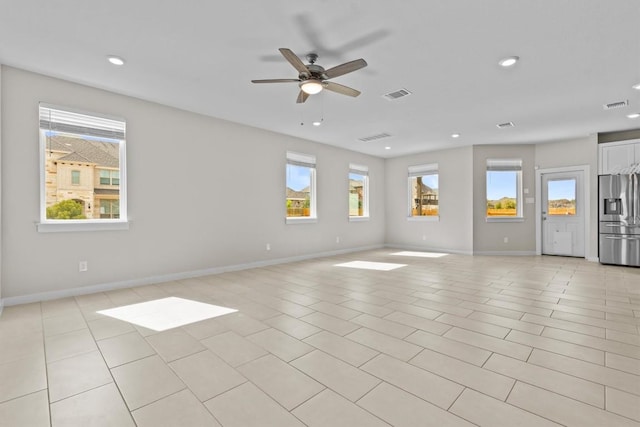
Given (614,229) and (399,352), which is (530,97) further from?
(399,352)

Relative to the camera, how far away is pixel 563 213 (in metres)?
6.93

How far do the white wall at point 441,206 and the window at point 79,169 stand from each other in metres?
6.76

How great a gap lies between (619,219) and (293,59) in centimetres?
697

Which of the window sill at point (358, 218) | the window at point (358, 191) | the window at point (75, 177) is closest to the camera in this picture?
the window at point (75, 177)

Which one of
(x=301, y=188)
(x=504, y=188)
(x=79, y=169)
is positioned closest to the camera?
(x=79, y=169)

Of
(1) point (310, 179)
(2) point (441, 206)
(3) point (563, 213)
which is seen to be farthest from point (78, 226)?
(3) point (563, 213)

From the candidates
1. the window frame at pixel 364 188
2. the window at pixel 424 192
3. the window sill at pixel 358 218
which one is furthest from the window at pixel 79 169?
the window at pixel 424 192

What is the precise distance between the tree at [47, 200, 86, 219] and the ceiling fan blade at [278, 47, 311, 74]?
3387 mm

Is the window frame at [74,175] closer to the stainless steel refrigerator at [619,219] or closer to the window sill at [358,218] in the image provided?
the window sill at [358,218]

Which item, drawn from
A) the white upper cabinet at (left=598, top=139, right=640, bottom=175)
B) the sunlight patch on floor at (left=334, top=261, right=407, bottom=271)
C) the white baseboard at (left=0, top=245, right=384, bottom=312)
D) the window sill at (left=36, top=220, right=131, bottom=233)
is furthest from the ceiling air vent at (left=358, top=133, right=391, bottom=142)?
the window sill at (left=36, top=220, right=131, bottom=233)

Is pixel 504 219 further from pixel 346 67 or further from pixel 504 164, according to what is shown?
pixel 346 67

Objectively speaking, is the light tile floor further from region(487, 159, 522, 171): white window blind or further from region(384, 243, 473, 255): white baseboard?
region(487, 159, 522, 171): white window blind

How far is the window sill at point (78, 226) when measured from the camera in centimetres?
363

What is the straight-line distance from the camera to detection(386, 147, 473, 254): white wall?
24.4 ft
